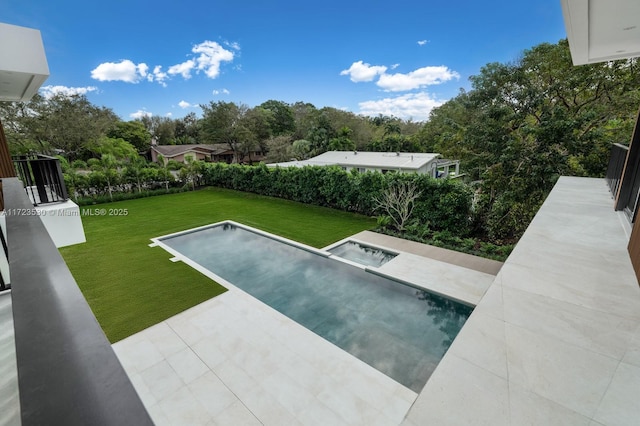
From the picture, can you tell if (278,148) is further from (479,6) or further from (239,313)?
(239,313)

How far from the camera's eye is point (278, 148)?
29719mm

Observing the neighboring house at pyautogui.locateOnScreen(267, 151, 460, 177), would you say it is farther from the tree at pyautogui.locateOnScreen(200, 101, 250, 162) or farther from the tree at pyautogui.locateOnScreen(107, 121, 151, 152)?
the tree at pyautogui.locateOnScreen(107, 121, 151, 152)

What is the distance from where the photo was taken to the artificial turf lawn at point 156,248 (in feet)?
18.7

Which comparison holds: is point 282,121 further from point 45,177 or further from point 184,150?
point 45,177

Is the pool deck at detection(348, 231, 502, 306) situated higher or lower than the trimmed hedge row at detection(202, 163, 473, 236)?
lower

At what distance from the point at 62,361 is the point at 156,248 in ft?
31.1

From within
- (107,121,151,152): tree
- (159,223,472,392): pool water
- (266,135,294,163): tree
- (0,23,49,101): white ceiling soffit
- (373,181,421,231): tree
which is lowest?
(159,223,472,392): pool water

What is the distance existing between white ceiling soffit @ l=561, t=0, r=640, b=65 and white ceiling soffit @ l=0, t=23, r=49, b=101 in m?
8.50

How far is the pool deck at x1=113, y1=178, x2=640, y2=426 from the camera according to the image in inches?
74.8

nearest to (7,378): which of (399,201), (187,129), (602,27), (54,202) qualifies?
(54,202)

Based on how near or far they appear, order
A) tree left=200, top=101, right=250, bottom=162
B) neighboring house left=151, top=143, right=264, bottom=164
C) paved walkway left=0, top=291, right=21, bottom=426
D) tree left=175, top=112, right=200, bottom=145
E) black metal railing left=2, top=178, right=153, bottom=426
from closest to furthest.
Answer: black metal railing left=2, top=178, right=153, bottom=426, paved walkway left=0, top=291, right=21, bottom=426, tree left=200, top=101, right=250, bottom=162, neighboring house left=151, top=143, right=264, bottom=164, tree left=175, top=112, right=200, bottom=145

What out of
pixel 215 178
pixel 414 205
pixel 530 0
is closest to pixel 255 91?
pixel 215 178

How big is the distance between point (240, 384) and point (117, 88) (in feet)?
143

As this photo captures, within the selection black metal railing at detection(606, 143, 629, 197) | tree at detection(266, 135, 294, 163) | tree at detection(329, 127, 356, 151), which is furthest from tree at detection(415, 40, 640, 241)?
tree at detection(266, 135, 294, 163)
